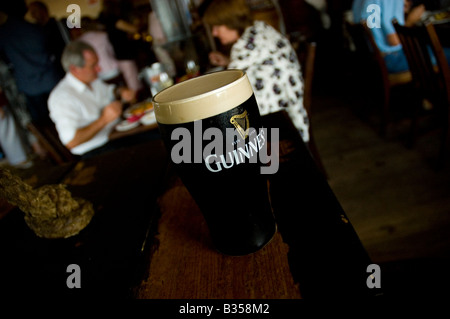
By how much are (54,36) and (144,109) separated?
398 centimetres

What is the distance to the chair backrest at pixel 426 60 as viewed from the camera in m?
1.86

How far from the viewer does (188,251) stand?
0.56 meters

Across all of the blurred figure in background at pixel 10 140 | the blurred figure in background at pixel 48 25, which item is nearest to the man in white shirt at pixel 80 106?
the blurred figure in background at pixel 48 25

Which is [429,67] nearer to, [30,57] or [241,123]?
[241,123]

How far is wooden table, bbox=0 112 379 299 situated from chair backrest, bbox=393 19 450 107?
1.60 metres

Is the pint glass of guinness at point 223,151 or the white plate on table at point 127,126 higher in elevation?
the pint glass of guinness at point 223,151

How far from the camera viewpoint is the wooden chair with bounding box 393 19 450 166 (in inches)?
73.9

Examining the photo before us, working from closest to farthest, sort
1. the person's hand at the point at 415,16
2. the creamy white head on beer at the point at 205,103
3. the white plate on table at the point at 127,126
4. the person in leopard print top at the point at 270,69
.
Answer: the creamy white head on beer at the point at 205,103 < the person in leopard print top at the point at 270,69 < the white plate on table at the point at 127,126 < the person's hand at the point at 415,16

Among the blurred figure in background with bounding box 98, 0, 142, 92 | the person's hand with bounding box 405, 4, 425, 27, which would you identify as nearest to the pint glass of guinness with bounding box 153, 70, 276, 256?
the person's hand with bounding box 405, 4, 425, 27

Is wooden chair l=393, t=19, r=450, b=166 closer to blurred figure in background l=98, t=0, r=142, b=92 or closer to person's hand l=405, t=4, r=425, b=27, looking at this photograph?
person's hand l=405, t=4, r=425, b=27

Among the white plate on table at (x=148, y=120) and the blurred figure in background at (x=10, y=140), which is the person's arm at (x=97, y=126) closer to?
the white plate on table at (x=148, y=120)

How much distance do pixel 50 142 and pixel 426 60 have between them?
107 inches

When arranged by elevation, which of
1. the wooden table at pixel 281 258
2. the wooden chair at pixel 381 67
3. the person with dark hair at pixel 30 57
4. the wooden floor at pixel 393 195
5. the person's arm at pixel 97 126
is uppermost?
the person with dark hair at pixel 30 57

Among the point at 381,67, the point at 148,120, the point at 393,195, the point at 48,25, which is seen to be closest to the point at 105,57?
the point at 48,25
